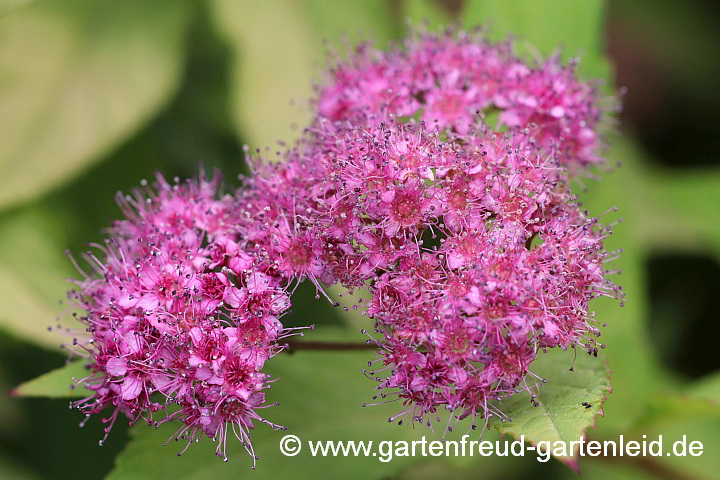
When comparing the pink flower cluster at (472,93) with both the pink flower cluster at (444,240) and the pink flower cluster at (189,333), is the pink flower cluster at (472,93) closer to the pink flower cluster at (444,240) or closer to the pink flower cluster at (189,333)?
the pink flower cluster at (444,240)

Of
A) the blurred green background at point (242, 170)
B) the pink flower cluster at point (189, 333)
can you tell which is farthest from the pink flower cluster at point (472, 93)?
the pink flower cluster at point (189, 333)

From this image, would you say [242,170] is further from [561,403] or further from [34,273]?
[561,403]

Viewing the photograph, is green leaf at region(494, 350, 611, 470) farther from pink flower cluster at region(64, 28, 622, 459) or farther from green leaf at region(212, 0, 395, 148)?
green leaf at region(212, 0, 395, 148)

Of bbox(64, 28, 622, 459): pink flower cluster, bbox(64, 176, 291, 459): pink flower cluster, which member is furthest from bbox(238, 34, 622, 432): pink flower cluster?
bbox(64, 176, 291, 459): pink flower cluster

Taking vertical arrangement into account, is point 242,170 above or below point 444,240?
above

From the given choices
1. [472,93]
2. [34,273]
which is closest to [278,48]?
[34,273]

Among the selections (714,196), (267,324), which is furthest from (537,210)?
(714,196)
